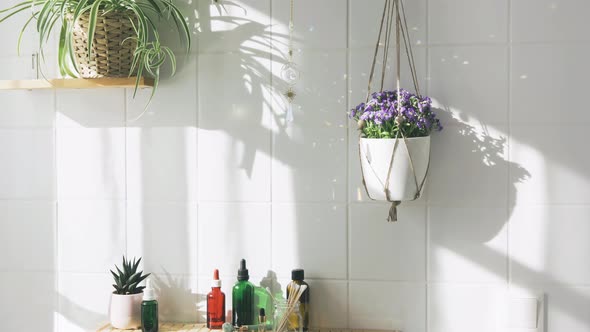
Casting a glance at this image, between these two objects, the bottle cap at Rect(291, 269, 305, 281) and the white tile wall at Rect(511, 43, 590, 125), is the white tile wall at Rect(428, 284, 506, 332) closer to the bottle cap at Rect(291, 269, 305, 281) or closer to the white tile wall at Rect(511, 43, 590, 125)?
the bottle cap at Rect(291, 269, 305, 281)

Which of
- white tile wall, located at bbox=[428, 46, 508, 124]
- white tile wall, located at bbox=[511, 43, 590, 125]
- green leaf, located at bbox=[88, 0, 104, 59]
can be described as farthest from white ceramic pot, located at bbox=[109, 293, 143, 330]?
white tile wall, located at bbox=[511, 43, 590, 125]

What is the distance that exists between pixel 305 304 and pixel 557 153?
758mm

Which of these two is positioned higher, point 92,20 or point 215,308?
point 92,20

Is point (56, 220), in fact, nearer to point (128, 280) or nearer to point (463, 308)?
point (128, 280)

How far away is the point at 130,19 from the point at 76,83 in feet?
0.73

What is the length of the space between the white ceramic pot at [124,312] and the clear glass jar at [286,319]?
379 mm

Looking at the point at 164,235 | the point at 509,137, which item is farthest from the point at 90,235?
the point at 509,137

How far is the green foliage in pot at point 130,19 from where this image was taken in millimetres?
1650

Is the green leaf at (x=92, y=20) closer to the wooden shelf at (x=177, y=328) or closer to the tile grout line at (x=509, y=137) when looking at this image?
the wooden shelf at (x=177, y=328)

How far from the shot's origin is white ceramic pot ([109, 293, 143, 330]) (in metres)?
1.74

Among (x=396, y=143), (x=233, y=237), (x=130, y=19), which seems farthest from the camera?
(x=233, y=237)

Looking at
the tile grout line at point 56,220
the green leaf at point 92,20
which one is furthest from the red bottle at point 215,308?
the green leaf at point 92,20

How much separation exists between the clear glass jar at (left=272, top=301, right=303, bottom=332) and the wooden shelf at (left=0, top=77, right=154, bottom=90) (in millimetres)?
681

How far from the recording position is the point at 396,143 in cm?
158
